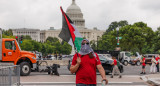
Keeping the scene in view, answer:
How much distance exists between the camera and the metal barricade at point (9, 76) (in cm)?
1030

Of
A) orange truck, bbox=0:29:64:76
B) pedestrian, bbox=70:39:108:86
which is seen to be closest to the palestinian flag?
pedestrian, bbox=70:39:108:86

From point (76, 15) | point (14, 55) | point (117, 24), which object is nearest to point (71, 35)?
point (14, 55)

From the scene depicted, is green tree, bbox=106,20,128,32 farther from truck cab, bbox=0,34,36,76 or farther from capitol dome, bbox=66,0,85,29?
truck cab, bbox=0,34,36,76

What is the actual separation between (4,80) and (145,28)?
223ft

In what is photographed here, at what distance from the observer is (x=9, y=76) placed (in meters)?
11.3

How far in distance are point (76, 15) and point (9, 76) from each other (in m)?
175

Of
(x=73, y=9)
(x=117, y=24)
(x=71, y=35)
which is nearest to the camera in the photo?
(x=71, y=35)

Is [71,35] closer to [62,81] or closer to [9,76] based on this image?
[9,76]

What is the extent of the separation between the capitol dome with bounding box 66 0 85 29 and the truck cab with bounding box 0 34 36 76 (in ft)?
523

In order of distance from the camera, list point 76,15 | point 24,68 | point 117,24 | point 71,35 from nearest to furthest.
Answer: point 71,35
point 24,68
point 117,24
point 76,15

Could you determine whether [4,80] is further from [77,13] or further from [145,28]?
[77,13]

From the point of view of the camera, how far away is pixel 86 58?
24.0 feet

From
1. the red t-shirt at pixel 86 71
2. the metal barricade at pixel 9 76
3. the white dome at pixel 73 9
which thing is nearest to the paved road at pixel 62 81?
the metal barricade at pixel 9 76

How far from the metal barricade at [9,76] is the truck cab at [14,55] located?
30.0 ft
